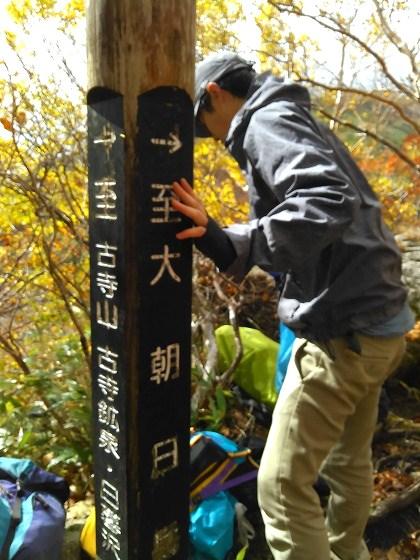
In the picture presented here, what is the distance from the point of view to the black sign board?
1.43m

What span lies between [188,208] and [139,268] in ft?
0.82

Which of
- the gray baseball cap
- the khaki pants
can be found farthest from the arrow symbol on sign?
the khaki pants

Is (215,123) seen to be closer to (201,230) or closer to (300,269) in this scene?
(201,230)

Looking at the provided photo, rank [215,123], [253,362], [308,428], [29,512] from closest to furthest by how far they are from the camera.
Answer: [308,428] → [215,123] → [29,512] → [253,362]

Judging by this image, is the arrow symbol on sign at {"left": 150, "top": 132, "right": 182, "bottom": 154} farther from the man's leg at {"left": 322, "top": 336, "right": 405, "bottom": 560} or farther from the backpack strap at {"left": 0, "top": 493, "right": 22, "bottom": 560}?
the backpack strap at {"left": 0, "top": 493, "right": 22, "bottom": 560}

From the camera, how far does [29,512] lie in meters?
1.98

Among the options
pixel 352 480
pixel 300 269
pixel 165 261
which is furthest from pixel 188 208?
pixel 352 480

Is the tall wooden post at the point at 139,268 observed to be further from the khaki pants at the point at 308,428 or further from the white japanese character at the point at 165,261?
the khaki pants at the point at 308,428

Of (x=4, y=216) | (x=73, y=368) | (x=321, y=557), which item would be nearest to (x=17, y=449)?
(x=73, y=368)

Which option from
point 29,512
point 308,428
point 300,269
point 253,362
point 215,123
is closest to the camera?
point 300,269

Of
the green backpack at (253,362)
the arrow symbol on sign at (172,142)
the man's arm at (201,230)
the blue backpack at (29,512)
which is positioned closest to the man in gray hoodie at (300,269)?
the man's arm at (201,230)

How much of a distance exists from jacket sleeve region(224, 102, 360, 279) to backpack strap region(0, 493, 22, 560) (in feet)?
4.62

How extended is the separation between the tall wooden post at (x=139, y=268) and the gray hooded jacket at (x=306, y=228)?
22cm

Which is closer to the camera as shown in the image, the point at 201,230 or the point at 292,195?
the point at 292,195
